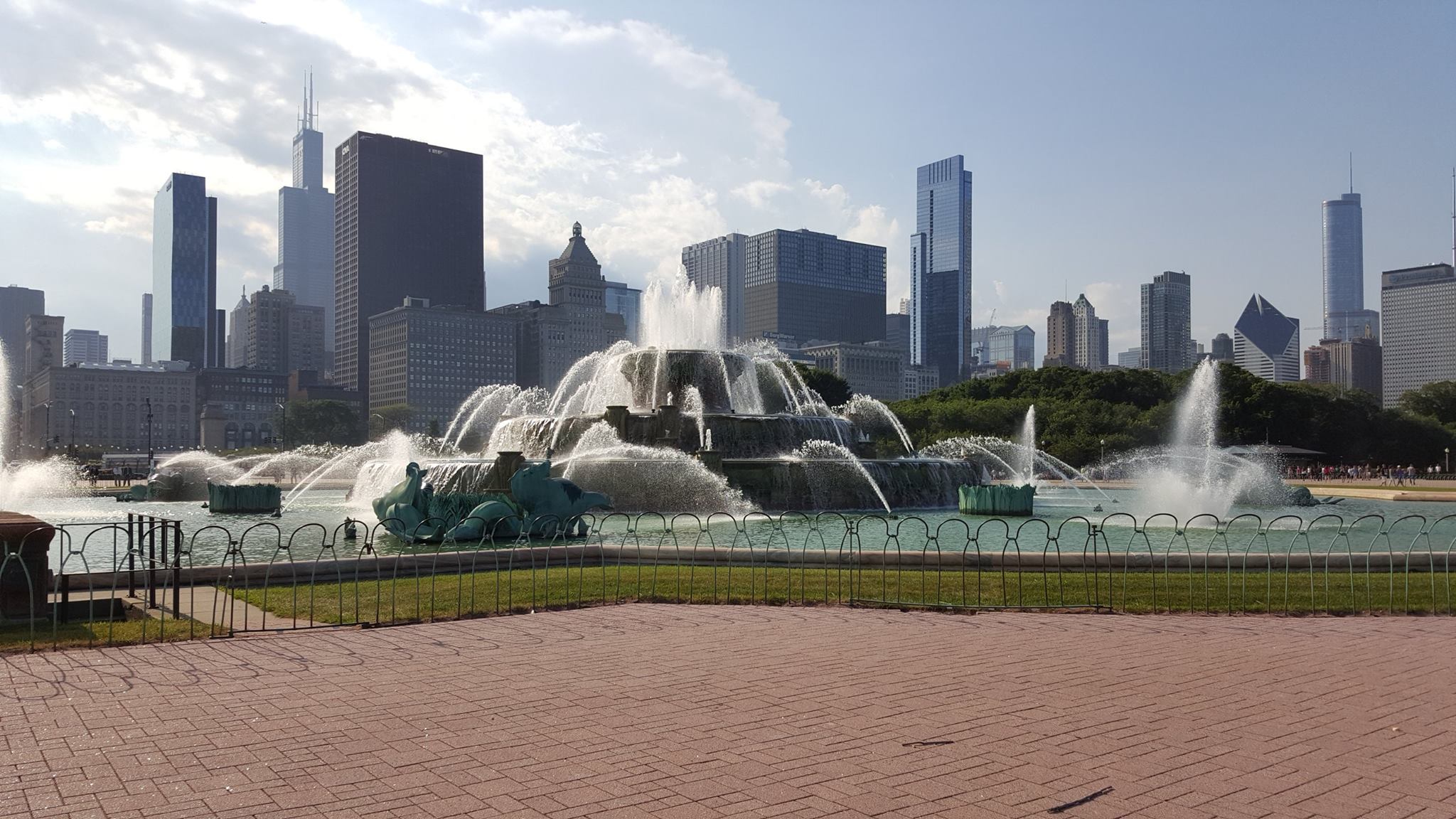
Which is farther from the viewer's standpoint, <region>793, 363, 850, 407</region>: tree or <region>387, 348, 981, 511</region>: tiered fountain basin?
<region>793, 363, 850, 407</region>: tree

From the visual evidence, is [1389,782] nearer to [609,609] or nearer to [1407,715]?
[1407,715]

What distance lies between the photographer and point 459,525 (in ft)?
66.6

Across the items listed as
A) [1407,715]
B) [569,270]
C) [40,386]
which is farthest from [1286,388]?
[40,386]

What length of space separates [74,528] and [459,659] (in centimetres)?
2144

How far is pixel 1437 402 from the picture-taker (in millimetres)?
103250

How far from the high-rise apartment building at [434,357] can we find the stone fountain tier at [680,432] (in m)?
158

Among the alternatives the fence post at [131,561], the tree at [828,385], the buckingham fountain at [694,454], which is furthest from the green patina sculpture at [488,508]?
the tree at [828,385]

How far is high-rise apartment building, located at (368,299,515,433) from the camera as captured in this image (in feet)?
620

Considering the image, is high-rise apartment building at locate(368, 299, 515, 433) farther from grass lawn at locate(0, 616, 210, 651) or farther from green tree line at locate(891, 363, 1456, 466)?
grass lawn at locate(0, 616, 210, 651)

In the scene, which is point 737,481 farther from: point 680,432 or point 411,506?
point 411,506

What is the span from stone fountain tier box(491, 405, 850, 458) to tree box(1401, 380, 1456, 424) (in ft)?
295

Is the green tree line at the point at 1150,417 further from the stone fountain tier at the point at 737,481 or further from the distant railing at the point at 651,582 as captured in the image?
the distant railing at the point at 651,582

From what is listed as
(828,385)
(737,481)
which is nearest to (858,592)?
(737,481)

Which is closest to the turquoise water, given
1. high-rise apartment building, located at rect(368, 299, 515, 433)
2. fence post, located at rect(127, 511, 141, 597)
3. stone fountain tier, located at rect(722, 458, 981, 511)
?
fence post, located at rect(127, 511, 141, 597)
